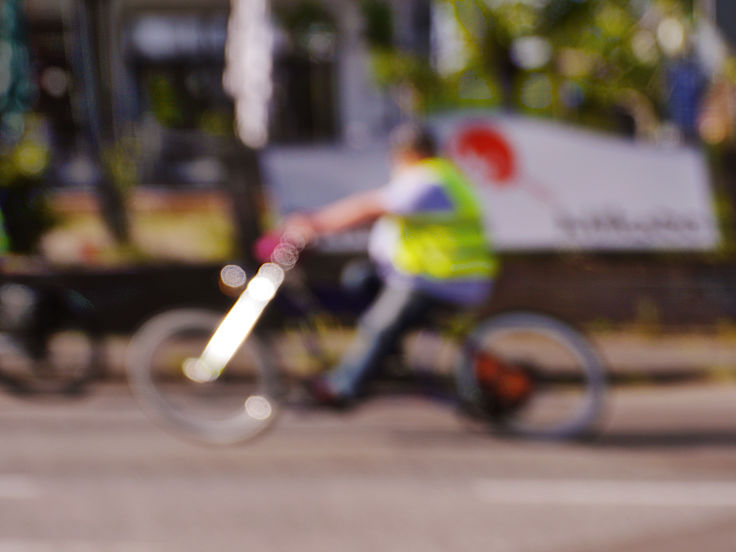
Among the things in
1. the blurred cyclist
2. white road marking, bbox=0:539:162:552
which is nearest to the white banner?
the blurred cyclist

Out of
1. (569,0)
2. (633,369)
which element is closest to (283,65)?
(569,0)

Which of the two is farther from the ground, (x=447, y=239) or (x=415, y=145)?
(x=415, y=145)

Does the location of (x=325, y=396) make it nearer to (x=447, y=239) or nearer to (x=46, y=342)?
(x=447, y=239)

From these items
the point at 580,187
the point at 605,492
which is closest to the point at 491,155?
the point at 580,187

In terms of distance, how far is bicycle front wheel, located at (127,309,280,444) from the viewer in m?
5.49

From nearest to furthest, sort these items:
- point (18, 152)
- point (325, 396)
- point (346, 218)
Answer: point (346, 218) → point (325, 396) → point (18, 152)

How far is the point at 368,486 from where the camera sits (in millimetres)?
4734

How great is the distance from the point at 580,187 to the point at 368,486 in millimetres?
5924

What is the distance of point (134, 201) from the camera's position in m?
10.5

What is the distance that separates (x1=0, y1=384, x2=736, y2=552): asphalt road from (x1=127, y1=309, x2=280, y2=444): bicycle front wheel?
15 centimetres

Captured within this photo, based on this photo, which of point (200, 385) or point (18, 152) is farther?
point (18, 152)

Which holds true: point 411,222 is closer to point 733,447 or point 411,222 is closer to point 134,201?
point 733,447

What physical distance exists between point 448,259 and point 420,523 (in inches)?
63.2

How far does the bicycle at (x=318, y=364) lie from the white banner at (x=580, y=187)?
174 inches
